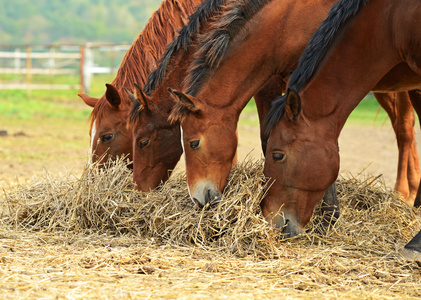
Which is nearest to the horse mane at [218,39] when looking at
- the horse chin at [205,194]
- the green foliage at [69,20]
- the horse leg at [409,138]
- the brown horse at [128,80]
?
the horse chin at [205,194]

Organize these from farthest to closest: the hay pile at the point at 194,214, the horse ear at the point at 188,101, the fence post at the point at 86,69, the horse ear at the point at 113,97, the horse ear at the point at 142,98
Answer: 1. the fence post at the point at 86,69
2. the horse ear at the point at 113,97
3. the horse ear at the point at 142,98
4. the horse ear at the point at 188,101
5. the hay pile at the point at 194,214

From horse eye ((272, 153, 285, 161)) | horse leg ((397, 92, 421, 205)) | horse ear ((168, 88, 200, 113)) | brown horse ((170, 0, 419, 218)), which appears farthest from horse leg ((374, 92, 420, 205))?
horse ear ((168, 88, 200, 113))

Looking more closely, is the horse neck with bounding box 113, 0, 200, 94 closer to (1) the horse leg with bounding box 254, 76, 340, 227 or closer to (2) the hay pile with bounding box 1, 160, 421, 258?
(2) the hay pile with bounding box 1, 160, 421, 258

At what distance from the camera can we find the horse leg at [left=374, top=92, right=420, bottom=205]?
18.1 ft

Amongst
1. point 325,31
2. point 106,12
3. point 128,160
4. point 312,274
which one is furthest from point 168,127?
point 106,12

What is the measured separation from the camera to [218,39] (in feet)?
12.6

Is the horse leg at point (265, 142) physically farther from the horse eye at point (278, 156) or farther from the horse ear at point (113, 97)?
the horse ear at point (113, 97)

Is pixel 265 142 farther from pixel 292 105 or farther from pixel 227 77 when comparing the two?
pixel 292 105

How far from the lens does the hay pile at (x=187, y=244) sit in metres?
2.71

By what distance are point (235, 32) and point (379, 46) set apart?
1.04 m

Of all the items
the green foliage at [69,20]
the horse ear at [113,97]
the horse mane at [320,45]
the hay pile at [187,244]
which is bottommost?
the hay pile at [187,244]

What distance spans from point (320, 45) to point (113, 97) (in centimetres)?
200

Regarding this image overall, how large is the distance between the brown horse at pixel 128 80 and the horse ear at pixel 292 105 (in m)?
1.38

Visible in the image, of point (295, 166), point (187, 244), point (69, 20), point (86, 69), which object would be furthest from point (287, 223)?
point (69, 20)
